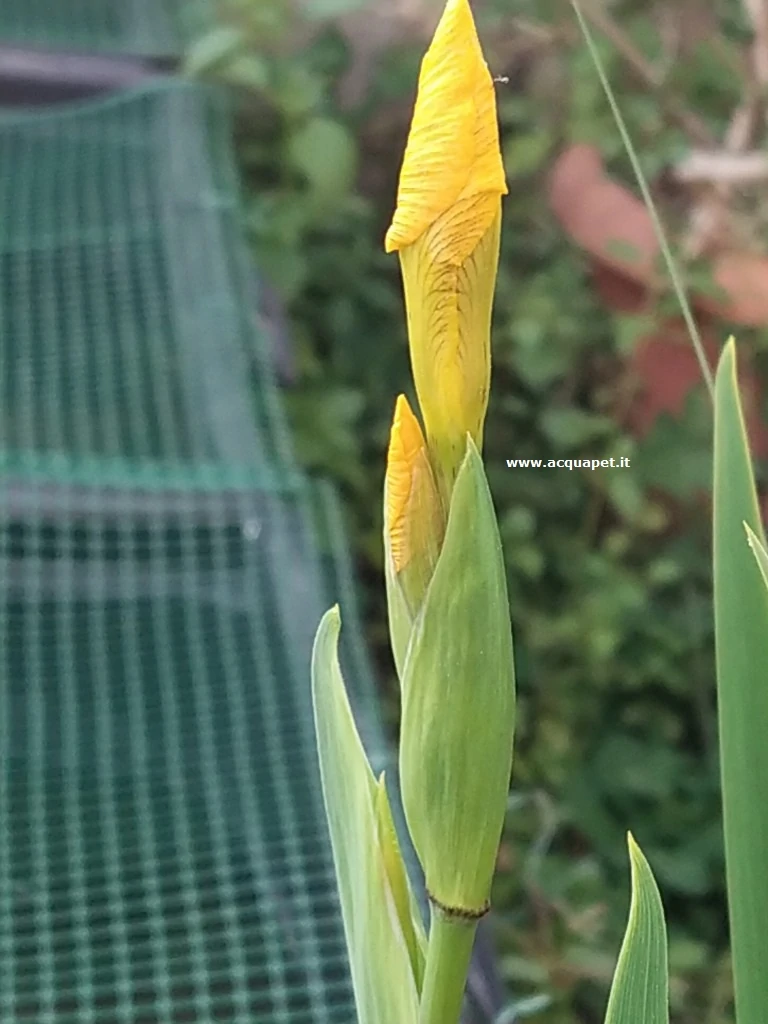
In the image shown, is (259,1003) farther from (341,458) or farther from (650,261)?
(650,261)

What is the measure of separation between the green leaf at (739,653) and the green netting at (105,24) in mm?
1311

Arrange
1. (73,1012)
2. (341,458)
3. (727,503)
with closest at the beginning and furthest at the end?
1. (727,503)
2. (73,1012)
3. (341,458)

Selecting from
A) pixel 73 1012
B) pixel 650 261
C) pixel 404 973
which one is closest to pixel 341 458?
pixel 650 261

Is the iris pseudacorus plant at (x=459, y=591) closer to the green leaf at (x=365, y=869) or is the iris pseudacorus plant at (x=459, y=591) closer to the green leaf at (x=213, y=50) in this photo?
the green leaf at (x=365, y=869)

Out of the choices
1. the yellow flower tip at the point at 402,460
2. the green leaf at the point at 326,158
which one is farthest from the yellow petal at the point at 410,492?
the green leaf at the point at 326,158

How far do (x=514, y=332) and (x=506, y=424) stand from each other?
0.12 meters

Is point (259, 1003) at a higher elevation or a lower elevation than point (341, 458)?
lower

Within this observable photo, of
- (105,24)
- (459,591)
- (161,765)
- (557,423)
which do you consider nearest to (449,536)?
(459,591)

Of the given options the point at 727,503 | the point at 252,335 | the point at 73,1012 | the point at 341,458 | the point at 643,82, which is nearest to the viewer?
the point at 727,503

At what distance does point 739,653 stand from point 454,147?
13 centimetres

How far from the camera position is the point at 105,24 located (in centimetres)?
152

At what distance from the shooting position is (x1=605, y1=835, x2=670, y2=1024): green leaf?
0.27 meters

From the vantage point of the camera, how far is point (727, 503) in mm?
286

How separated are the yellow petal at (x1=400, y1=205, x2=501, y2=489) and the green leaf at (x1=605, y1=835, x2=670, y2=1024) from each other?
95 millimetres
